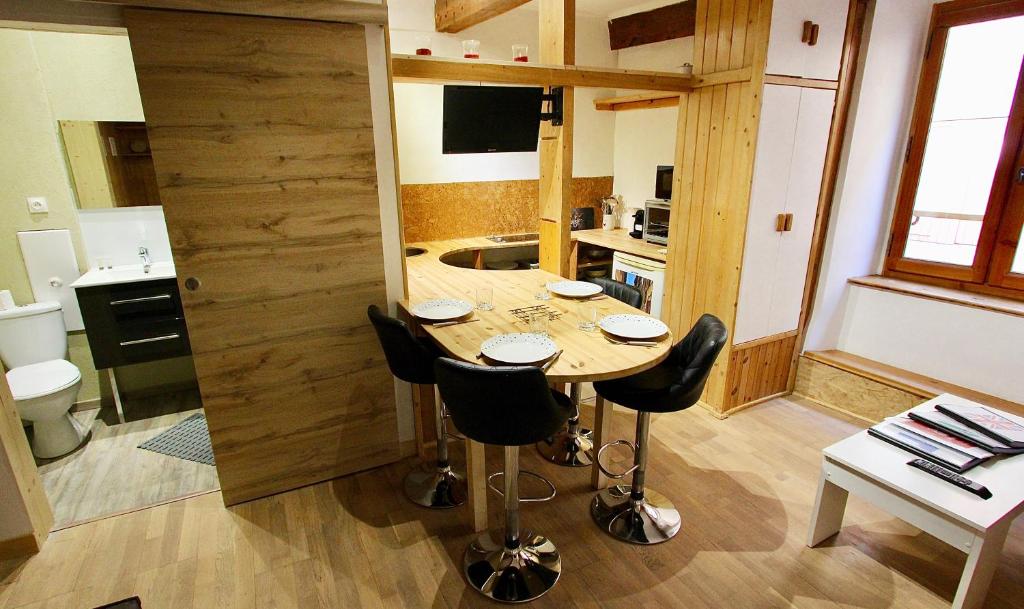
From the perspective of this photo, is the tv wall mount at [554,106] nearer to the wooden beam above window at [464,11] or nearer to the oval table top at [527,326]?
the wooden beam above window at [464,11]

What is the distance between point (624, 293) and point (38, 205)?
3.49 metres

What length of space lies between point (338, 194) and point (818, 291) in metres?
3.13

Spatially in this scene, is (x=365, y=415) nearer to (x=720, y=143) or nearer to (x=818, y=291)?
(x=720, y=143)

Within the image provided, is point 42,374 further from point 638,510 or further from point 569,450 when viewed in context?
point 638,510

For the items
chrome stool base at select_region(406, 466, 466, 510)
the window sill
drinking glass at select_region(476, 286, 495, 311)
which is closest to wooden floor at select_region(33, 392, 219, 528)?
chrome stool base at select_region(406, 466, 466, 510)

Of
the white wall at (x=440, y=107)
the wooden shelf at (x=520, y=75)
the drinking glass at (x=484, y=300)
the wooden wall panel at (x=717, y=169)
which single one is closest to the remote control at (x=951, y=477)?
the wooden wall panel at (x=717, y=169)

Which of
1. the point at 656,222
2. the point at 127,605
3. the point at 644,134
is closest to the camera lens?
the point at 127,605

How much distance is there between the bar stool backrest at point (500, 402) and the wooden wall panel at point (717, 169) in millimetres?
1861

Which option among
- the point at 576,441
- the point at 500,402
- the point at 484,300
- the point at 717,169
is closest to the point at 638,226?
the point at 717,169

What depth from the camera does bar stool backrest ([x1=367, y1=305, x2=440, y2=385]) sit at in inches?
83.0

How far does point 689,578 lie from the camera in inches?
77.8

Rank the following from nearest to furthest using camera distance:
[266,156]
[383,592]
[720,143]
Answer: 1. [383,592]
2. [266,156]
3. [720,143]

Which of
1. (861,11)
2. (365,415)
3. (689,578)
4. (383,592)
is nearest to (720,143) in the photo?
(861,11)

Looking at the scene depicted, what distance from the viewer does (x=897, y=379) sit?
10.1ft
